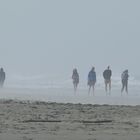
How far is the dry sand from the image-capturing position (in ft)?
36.2

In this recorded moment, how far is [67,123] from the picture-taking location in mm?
12859

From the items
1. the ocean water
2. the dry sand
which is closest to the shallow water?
the ocean water

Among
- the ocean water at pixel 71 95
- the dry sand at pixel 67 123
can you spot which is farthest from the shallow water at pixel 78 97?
the dry sand at pixel 67 123

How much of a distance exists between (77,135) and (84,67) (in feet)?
341

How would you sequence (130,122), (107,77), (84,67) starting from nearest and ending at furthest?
1. (130,122)
2. (107,77)
3. (84,67)

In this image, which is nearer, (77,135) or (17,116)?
(77,135)

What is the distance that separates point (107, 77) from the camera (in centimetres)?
3288

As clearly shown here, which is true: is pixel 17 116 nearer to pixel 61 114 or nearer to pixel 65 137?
pixel 61 114

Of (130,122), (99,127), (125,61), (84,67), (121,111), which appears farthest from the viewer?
(125,61)

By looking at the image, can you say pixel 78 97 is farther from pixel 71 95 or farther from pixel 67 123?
pixel 67 123

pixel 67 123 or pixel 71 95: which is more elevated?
pixel 71 95

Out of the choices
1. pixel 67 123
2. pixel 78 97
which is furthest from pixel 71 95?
pixel 67 123

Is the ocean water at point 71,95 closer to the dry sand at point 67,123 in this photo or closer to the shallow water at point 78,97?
the shallow water at point 78,97

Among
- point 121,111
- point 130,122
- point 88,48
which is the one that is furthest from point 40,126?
point 88,48
